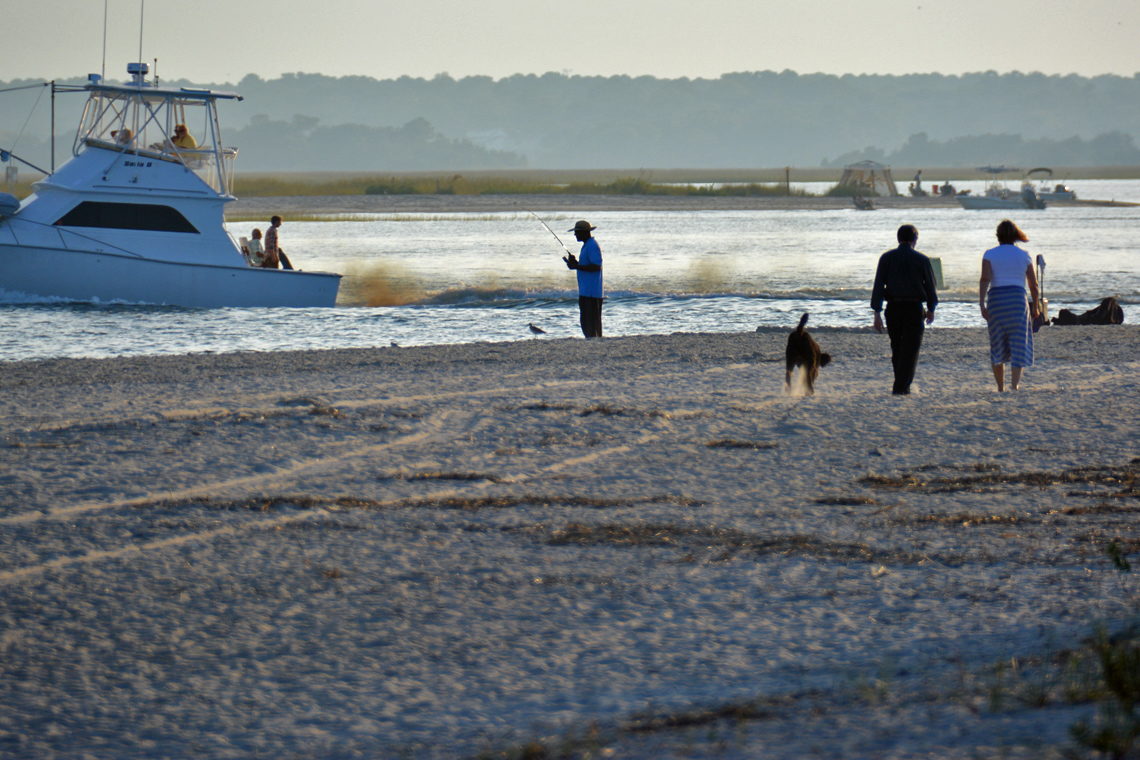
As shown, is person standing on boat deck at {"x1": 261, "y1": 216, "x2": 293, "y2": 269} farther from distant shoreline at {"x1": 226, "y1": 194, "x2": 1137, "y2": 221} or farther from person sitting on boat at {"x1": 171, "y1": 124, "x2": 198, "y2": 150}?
distant shoreline at {"x1": 226, "y1": 194, "x2": 1137, "y2": 221}

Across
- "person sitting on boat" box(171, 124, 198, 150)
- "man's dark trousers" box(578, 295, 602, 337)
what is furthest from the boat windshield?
"man's dark trousers" box(578, 295, 602, 337)

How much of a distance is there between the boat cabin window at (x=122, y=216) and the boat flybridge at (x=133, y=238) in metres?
0.02

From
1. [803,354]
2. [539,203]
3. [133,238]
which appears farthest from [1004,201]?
[803,354]

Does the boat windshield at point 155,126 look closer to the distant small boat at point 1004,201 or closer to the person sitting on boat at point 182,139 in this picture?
the person sitting on boat at point 182,139

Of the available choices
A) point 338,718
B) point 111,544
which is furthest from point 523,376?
point 338,718

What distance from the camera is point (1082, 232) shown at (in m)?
52.6

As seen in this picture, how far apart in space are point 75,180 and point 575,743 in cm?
2095

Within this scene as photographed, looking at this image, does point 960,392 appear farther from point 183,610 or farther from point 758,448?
point 183,610

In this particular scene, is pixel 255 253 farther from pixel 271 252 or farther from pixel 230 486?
pixel 230 486

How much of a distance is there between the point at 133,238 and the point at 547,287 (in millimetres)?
9593

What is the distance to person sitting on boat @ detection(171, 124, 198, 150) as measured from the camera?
2278cm

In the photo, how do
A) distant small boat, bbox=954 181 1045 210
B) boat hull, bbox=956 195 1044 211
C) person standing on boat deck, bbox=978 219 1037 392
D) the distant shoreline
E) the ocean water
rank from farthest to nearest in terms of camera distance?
boat hull, bbox=956 195 1044 211, distant small boat, bbox=954 181 1045 210, the distant shoreline, the ocean water, person standing on boat deck, bbox=978 219 1037 392

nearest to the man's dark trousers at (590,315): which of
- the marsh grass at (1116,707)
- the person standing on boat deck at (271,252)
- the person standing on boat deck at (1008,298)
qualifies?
→ the person standing on boat deck at (1008,298)

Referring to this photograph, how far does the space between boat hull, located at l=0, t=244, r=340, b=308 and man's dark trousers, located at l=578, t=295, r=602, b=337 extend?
8170mm
